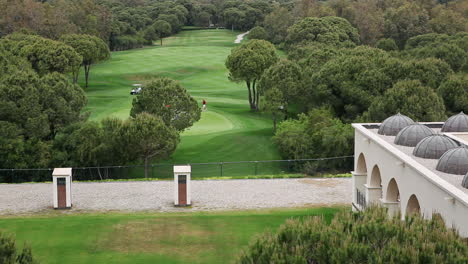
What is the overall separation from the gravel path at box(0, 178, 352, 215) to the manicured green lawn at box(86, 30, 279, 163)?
1150 cm

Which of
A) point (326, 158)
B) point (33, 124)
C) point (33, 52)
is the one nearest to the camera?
point (326, 158)

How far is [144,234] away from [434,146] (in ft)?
44.3

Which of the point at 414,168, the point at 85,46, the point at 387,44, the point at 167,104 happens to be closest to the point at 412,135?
the point at 414,168

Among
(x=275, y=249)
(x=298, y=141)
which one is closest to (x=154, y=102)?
(x=298, y=141)

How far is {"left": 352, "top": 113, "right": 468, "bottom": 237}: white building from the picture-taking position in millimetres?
23484

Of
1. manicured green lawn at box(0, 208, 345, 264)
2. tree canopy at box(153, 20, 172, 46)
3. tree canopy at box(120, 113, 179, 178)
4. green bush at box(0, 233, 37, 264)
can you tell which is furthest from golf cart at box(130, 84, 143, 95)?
green bush at box(0, 233, 37, 264)

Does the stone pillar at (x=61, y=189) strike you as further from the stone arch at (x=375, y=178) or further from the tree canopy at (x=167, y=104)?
the stone arch at (x=375, y=178)

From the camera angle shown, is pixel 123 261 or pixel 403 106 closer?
pixel 123 261

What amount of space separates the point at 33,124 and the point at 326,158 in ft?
67.0

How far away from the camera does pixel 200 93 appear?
8031 centimetres

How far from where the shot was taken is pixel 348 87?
56.6 metres

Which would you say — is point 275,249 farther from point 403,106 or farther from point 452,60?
point 452,60

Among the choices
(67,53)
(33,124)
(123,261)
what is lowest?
(123,261)

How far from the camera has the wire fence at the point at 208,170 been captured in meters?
45.4
